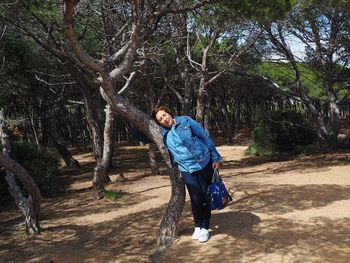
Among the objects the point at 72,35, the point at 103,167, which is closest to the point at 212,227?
the point at 72,35

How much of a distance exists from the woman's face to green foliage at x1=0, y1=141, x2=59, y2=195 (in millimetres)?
6831

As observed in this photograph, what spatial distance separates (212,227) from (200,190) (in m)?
0.85

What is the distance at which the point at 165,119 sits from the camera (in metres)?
4.98

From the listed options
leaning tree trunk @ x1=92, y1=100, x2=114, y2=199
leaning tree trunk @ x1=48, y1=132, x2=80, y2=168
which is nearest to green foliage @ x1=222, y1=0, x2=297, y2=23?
leaning tree trunk @ x1=92, y1=100, x2=114, y2=199

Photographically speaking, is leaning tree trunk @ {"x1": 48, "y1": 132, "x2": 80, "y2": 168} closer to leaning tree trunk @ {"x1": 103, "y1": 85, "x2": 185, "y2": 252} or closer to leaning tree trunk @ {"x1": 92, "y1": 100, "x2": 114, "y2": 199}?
leaning tree trunk @ {"x1": 92, "y1": 100, "x2": 114, "y2": 199}

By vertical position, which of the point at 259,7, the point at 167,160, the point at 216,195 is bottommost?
the point at 216,195

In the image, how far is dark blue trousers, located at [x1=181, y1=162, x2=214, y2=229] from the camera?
15.9 ft

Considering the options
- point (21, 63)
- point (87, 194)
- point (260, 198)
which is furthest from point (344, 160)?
point (21, 63)

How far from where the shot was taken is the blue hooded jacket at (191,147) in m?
4.76

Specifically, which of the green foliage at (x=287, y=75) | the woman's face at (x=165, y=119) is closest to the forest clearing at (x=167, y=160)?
the woman's face at (x=165, y=119)

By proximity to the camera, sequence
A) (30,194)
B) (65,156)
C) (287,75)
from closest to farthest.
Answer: (30,194), (65,156), (287,75)

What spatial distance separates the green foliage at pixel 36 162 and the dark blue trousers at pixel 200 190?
6971 mm

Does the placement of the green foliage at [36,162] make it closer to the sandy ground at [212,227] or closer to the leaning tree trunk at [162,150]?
the sandy ground at [212,227]

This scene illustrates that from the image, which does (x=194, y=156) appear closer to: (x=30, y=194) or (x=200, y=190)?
(x=200, y=190)
